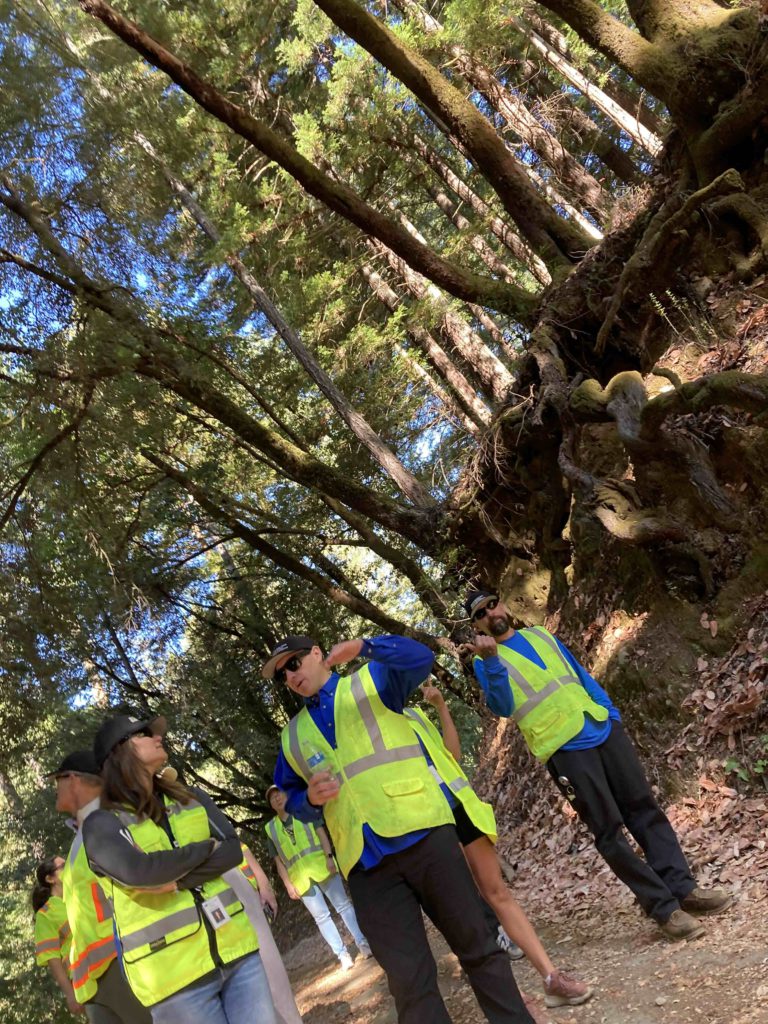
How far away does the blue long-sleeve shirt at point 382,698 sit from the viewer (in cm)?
317

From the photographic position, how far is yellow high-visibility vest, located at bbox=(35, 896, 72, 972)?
5793 millimetres

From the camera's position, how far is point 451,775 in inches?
137

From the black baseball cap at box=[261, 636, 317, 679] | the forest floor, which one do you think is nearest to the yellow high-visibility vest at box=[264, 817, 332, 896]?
the forest floor

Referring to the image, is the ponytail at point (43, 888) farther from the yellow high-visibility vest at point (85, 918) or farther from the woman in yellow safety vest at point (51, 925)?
the yellow high-visibility vest at point (85, 918)

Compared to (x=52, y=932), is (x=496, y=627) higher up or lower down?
higher up

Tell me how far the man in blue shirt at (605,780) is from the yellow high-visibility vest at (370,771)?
1240 millimetres

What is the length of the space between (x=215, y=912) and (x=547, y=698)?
2.26 metres

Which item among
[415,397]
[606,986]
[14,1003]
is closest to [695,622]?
[606,986]

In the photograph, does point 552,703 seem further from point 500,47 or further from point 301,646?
point 500,47

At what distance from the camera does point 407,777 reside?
3262 millimetres

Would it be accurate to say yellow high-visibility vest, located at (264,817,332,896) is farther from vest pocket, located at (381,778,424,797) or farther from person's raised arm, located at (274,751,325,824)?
vest pocket, located at (381,778,424,797)

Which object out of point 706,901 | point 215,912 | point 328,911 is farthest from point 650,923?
point 328,911

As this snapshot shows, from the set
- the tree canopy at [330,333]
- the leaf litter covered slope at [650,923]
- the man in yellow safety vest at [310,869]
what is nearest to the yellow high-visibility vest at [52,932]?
the man in yellow safety vest at [310,869]

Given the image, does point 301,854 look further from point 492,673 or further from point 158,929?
point 158,929
